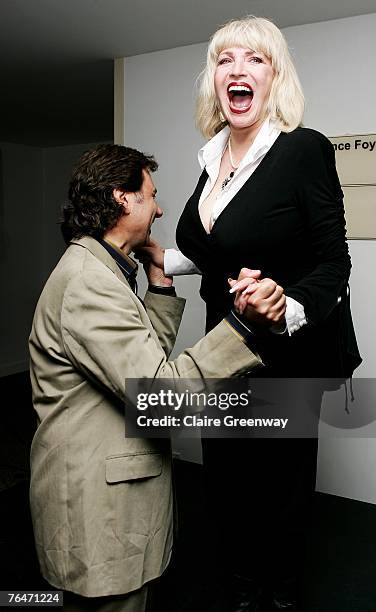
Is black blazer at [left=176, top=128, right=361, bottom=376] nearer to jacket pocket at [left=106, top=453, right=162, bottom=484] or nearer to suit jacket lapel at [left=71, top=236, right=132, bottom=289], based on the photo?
suit jacket lapel at [left=71, top=236, right=132, bottom=289]

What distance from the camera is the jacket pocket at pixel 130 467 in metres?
1.33

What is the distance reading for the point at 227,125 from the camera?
1835mm

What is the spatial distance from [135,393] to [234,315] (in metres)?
0.27

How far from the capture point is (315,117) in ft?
10.3

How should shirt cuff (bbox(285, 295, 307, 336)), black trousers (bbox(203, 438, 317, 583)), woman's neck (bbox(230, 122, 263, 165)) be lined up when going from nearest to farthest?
shirt cuff (bbox(285, 295, 307, 336)) < woman's neck (bbox(230, 122, 263, 165)) < black trousers (bbox(203, 438, 317, 583))

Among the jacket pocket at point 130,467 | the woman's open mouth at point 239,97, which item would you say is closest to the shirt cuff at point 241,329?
the jacket pocket at point 130,467

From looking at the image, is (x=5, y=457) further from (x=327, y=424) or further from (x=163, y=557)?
(x=163, y=557)

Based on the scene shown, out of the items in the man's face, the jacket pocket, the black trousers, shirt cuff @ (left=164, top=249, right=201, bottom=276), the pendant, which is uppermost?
the pendant

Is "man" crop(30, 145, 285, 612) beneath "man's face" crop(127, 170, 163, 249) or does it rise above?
beneath

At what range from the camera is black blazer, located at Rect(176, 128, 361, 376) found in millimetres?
1507

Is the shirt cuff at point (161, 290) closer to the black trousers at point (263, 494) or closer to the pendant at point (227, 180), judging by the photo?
the pendant at point (227, 180)

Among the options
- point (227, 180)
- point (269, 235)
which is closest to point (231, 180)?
point (227, 180)

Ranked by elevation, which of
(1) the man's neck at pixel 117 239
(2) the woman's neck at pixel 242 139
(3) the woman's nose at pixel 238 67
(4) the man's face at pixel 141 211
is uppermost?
(3) the woman's nose at pixel 238 67

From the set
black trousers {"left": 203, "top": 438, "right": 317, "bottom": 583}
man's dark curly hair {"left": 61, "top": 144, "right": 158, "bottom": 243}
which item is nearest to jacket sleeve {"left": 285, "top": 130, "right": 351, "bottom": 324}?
man's dark curly hair {"left": 61, "top": 144, "right": 158, "bottom": 243}
